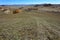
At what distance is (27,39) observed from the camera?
10.1m

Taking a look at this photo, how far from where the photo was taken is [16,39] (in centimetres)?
994

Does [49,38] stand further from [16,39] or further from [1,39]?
[1,39]

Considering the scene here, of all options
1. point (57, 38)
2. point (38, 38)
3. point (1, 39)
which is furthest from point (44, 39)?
point (1, 39)

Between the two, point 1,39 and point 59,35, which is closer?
point 1,39

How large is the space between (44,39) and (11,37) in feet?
8.10

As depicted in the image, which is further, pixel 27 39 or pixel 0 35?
pixel 0 35

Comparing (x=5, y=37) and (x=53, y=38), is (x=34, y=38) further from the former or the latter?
(x=5, y=37)

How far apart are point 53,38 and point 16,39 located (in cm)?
279

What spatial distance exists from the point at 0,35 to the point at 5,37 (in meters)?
0.76

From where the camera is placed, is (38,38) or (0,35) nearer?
(38,38)

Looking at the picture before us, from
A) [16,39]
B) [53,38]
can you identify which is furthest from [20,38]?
[53,38]

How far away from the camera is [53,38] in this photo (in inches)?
412

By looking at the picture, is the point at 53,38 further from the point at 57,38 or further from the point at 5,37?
the point at 5,37

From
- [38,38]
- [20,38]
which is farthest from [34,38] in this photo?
[20,38]
